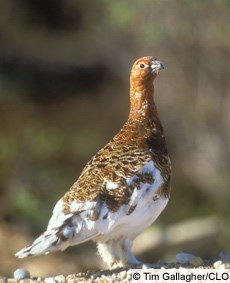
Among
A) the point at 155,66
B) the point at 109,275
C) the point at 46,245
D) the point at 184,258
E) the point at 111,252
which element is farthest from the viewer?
the point at 155,66

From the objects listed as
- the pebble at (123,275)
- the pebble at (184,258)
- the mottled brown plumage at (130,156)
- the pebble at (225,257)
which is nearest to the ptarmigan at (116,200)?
the mottled brown plumage at (130,156)

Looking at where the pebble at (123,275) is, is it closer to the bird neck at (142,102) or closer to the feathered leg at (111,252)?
the feathered leg at (111,252)

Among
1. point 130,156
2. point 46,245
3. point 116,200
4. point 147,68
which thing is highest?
point 147,68

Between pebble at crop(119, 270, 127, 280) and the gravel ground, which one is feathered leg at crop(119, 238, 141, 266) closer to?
the gravel ground

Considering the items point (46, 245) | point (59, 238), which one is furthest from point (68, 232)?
point (46, 245)

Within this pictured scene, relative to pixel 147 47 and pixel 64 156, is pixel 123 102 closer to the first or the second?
pixel 64 156

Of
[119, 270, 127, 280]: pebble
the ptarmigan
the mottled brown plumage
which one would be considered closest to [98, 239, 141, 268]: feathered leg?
the ptarmigan

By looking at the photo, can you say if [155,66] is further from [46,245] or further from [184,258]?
[46,245]
